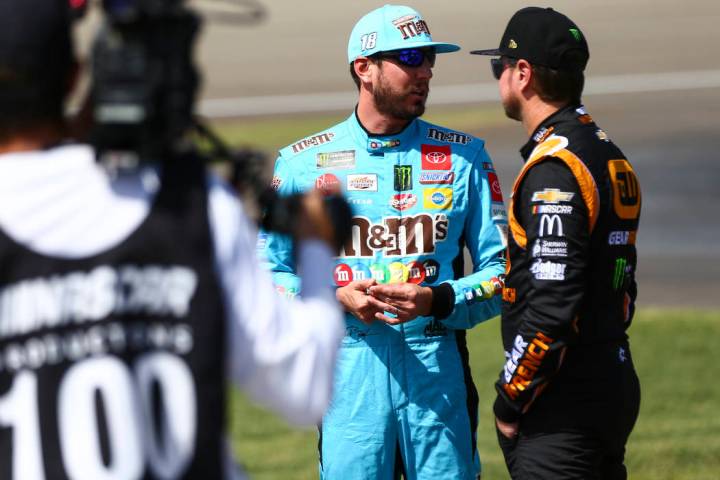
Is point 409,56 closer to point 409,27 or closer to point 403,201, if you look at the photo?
point 409,27

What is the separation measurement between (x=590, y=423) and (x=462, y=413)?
2.30ft

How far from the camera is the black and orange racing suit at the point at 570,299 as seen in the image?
4.14m

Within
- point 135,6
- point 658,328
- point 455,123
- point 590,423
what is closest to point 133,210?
point 135,6

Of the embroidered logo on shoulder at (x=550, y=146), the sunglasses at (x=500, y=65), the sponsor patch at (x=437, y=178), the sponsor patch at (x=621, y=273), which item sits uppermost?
the sunglasses at (x=500, y=65)

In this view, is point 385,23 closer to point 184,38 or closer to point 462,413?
point 462,413

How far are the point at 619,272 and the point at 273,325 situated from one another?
2.21 metres

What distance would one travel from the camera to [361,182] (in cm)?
498

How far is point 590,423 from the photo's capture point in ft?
14.0

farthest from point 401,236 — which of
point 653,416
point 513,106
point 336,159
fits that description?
point 653,416

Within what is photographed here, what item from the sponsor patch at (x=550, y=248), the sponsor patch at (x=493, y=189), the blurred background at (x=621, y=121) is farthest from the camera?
the blurred background at (x=621, y=121)

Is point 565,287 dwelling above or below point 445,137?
below

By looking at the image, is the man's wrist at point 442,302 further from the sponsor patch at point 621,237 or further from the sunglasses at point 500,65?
the sunglasses at point 500,65

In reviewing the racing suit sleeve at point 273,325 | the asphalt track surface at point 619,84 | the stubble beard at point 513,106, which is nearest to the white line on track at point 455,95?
the asphalt track surface at point 619,84

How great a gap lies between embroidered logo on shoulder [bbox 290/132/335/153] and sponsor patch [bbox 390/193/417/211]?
16.0 inches
